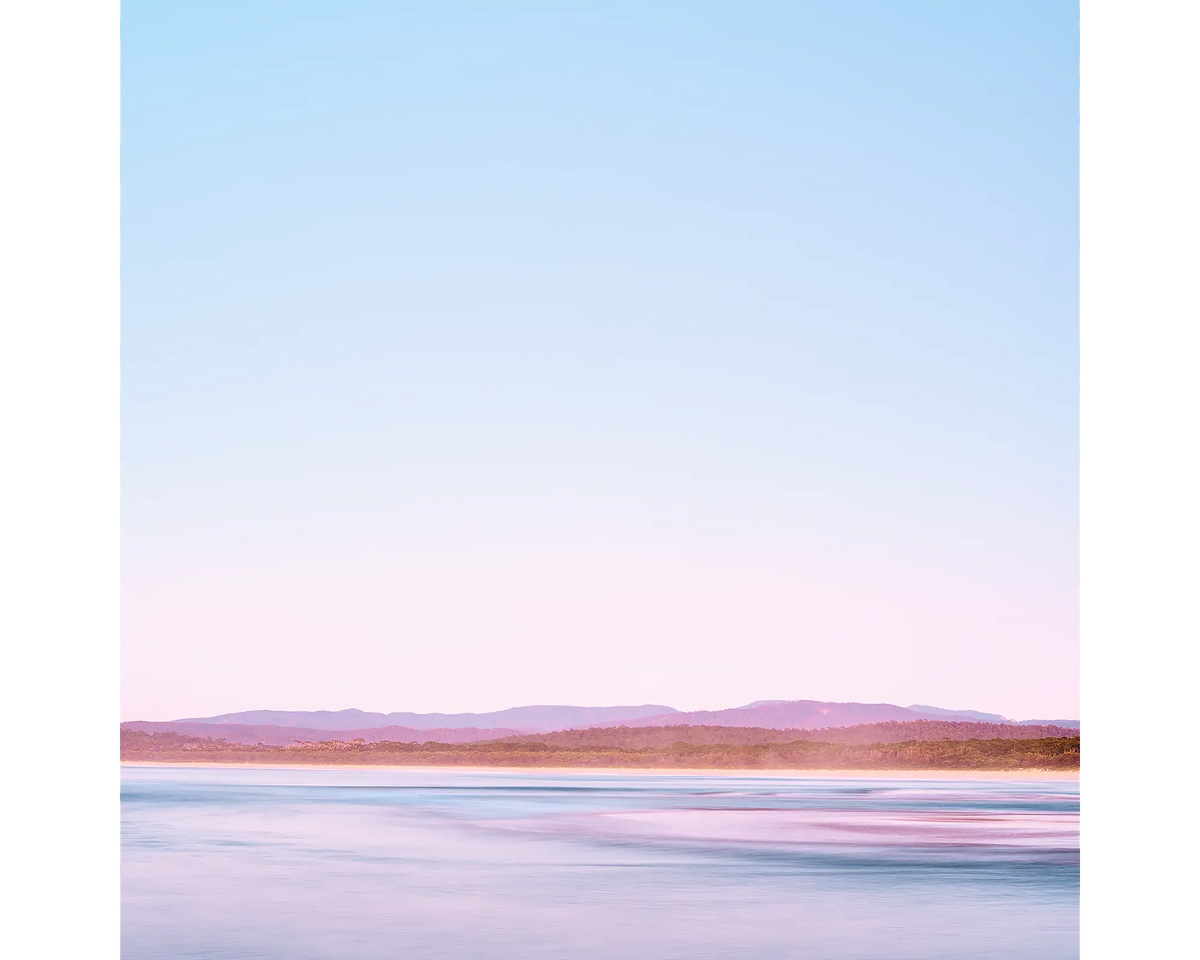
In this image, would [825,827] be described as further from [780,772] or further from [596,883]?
[780,772]

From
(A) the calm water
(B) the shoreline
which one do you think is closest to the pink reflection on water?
(A) the calm water

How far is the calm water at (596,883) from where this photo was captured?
4.73 m

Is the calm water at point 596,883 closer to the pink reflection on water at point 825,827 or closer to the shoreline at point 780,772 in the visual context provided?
the pink reflection on water at point 825,827

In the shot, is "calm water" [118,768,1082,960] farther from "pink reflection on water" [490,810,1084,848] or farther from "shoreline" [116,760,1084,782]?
"shoreline" [116,760,1084,782]

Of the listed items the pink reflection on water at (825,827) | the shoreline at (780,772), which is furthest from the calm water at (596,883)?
the shoreline at (780,772)

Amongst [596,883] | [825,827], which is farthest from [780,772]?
[596,883]

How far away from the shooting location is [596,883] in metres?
6.48

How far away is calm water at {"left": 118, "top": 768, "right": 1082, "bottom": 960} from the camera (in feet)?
15.5

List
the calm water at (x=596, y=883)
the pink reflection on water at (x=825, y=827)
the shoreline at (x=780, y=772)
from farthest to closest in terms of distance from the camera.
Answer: the shoreline at (x=780, y=772) → the pink reflection on water at (x=825, y=827) → the calm water at (x=596, y=883)

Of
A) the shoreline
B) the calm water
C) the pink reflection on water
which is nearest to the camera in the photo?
the calm water

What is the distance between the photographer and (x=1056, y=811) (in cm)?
1233
